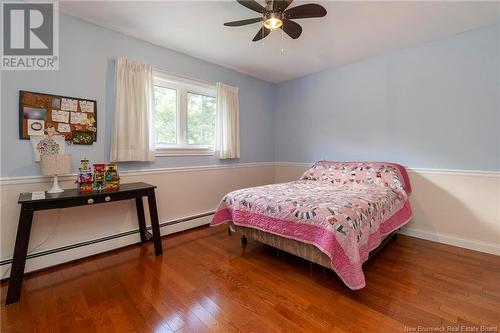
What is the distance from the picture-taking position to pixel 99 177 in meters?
2.26

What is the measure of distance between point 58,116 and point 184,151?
1.38 metres

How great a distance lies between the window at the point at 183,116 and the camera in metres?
3.01

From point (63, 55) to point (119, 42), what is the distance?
59cm

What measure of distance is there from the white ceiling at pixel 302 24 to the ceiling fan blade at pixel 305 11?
28cm

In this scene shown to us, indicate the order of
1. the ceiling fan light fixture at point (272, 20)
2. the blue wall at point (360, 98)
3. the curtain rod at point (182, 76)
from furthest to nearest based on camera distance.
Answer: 1. the curtain rod at point (182, 76)
2. the blue wall at point (360, 98)
3. the ceiling fan light fixture at point (272, 20)

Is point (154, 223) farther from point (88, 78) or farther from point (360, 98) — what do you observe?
point (360, 98)

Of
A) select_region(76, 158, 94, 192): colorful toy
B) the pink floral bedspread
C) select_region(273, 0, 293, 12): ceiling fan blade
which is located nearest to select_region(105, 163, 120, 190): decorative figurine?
select_region(76, 158, 94, 192): colorful toy

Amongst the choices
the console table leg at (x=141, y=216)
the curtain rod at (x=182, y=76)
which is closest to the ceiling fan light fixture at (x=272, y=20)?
the curtain rod at (x=182, y=76)

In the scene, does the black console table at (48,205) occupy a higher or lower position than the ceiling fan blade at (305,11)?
lower

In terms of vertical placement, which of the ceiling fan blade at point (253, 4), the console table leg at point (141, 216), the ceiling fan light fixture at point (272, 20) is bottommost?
the console table leg at point (141, 216)

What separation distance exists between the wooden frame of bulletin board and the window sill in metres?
0.74

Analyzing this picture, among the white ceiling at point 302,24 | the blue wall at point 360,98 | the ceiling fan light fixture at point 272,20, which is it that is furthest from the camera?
the blue wall at point 360,98

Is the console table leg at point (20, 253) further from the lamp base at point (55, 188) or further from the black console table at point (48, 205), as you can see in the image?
the lamp base at point (55, 188)

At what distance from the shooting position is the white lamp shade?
1.97 meters
